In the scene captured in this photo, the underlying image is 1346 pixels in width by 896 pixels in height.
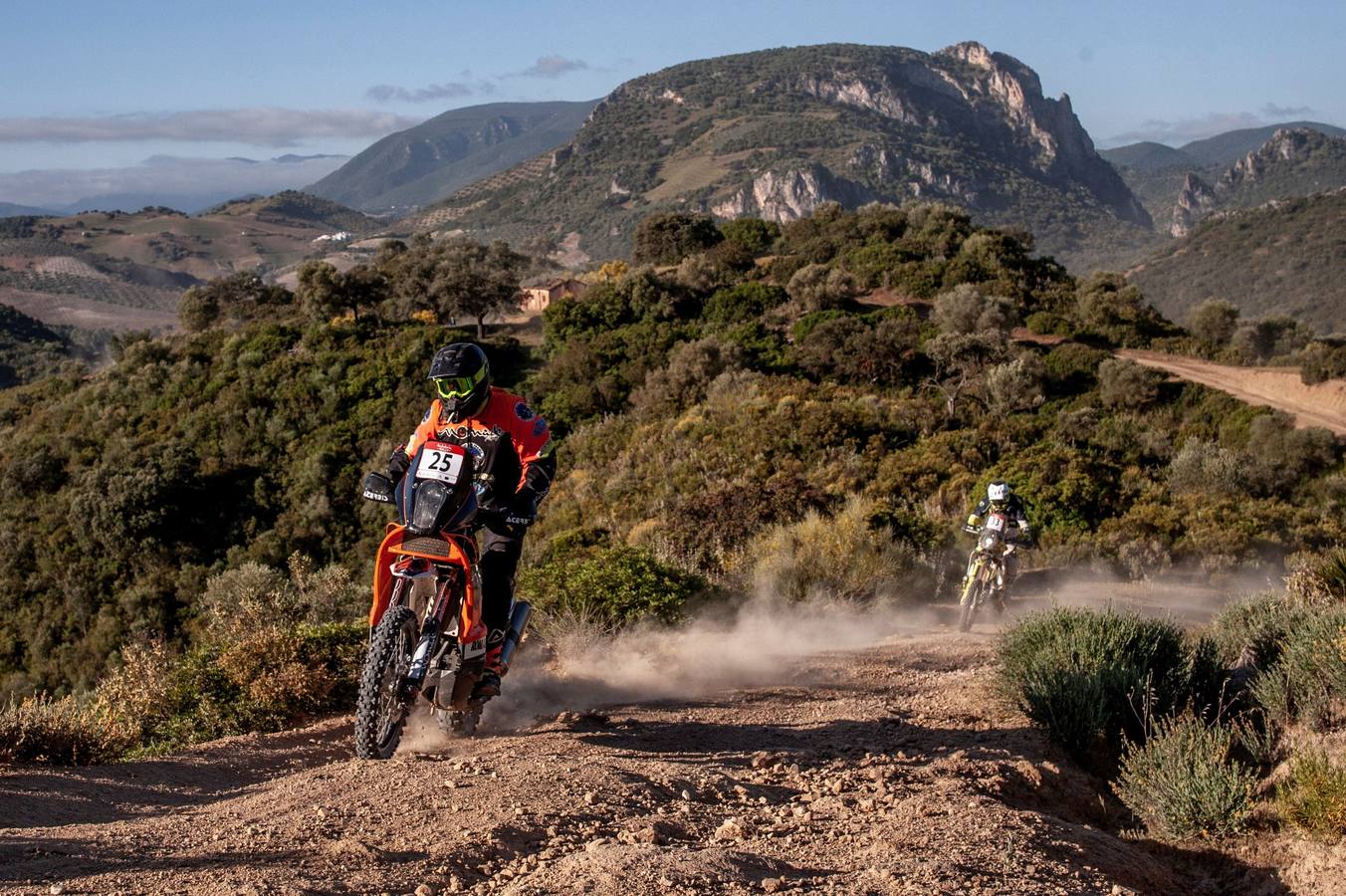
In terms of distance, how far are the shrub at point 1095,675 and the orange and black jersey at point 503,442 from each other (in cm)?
352

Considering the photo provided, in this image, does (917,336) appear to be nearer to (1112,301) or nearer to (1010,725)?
(1112,301)

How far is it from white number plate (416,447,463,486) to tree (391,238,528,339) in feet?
133

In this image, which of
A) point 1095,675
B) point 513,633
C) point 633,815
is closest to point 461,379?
point 513,633

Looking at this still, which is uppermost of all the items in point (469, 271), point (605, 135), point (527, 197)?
point (605, 135)

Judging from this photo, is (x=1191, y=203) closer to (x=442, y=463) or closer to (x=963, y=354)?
(x=963, y=354)

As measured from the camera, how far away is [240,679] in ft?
24.2

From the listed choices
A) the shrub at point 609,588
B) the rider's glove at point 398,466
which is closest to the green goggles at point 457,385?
the rider's glove at point 398,466

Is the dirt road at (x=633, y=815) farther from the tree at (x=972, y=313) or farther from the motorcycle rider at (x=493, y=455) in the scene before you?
the tree at (x=972, y=313)

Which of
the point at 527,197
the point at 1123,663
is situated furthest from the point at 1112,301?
the point at 527,197

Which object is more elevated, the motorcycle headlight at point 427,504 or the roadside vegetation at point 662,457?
the motorcycle headlight at point 427,504

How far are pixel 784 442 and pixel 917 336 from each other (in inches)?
485

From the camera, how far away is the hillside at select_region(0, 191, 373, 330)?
123062 mm

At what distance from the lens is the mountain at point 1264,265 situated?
259ft

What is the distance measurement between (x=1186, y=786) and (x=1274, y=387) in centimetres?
2969
